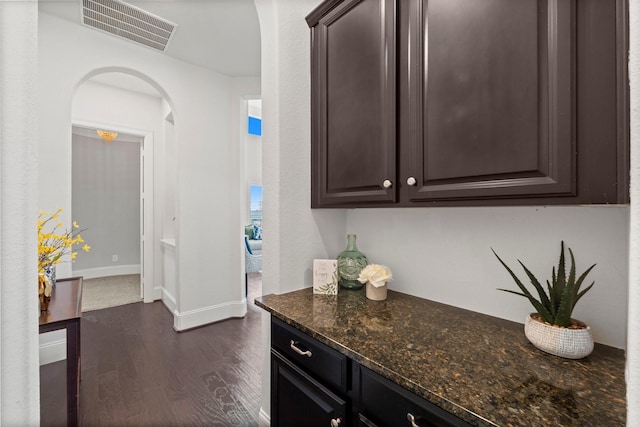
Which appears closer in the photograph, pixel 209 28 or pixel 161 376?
pixel 161 376

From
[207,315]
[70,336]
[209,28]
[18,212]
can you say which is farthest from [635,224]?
[207,315]

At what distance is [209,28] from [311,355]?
9.14 feet

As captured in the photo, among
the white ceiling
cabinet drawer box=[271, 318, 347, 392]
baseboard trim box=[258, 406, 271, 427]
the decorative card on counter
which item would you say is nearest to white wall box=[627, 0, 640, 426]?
cabinet drawer box=[271, 318, 347, 392]

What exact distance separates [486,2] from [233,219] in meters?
3.07

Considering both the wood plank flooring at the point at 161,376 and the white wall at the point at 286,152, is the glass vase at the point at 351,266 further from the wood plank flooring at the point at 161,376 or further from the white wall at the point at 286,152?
the wood plank flooring at the point at 161,376

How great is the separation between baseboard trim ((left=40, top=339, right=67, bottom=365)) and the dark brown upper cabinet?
110 inches

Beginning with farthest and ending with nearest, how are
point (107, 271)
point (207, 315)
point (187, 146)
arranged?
point (107, 271) < point (207, 315) < point (187, 146)

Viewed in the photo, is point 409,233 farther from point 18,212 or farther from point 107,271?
point 107,271

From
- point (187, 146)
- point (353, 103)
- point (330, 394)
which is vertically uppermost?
point (187, 146)

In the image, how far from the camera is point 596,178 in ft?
2.27

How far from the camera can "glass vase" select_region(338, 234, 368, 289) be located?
4.94 feet

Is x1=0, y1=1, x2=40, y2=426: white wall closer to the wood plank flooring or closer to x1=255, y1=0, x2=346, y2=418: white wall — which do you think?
x1=255, y1=0, x2=346, y2=418: white wall

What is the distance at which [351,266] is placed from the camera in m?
1.51

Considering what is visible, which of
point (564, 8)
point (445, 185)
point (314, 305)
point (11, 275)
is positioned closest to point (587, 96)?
point (564, 8)
